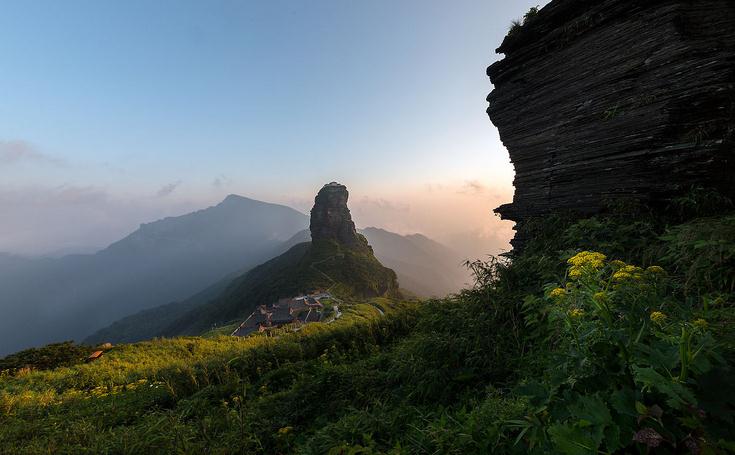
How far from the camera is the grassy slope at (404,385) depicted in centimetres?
324

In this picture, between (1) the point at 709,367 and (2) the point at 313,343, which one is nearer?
(1) the point at 709,367

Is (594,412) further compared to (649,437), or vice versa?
(594,412)

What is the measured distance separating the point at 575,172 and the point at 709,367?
808 centimetres

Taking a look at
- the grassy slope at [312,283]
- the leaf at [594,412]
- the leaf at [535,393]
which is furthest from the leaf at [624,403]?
the grassy slope at [312,283]

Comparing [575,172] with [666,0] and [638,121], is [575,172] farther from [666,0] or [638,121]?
[666,0]

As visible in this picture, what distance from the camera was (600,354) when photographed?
2.22 m

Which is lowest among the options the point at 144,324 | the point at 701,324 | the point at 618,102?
the point at 144,324

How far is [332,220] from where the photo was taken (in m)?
123

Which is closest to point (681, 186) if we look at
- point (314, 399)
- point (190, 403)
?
point (314, 399)

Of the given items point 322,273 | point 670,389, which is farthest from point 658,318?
point 322,273

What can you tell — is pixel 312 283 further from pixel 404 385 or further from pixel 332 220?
pixel 404 385

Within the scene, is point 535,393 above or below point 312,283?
above

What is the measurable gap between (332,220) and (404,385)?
11893 cm

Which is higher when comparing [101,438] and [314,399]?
[101,438]
